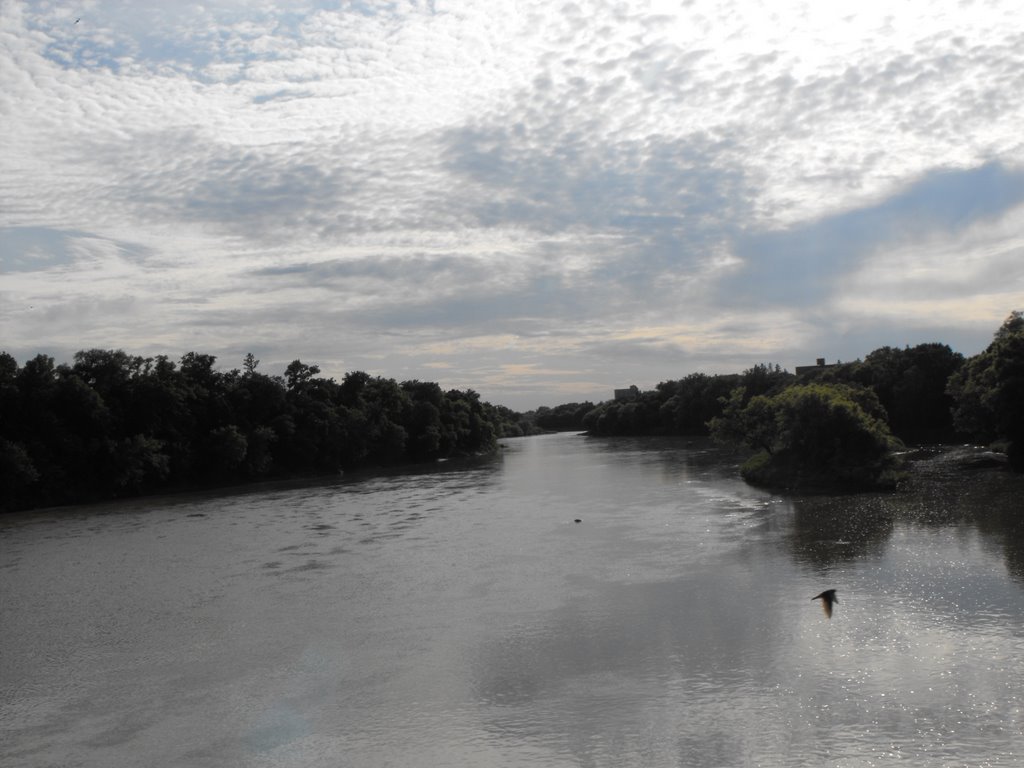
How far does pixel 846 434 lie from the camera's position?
39031 millimetres

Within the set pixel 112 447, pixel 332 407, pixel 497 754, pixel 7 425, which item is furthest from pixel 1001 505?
pixel 332 407

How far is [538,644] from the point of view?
52.2 ft

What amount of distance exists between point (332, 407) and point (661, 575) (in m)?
54.5

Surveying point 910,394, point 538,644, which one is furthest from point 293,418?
point 538,644

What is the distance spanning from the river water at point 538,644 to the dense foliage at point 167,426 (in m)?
17.5

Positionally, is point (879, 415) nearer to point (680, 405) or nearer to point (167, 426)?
point (167, 426)

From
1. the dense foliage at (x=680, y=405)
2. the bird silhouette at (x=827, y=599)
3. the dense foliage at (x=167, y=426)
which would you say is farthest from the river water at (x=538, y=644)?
the dense foliage at (x=680, y=405)

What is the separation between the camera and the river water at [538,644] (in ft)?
37.6

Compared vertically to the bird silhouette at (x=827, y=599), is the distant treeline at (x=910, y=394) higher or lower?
higher

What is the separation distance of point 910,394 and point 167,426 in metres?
60.0

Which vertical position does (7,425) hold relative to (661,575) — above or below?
above

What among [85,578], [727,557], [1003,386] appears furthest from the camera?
[1003,386]

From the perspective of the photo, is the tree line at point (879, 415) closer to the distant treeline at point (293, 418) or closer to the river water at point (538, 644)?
the distant treeline at point (293, 418)

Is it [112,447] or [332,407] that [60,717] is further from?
[332,407]
